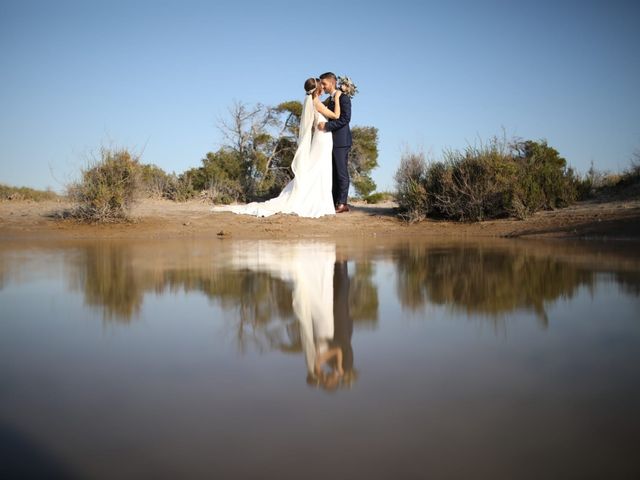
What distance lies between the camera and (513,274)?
5.27m

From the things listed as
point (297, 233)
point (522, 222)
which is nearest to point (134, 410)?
point (297, 233)

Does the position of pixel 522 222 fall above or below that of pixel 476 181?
below

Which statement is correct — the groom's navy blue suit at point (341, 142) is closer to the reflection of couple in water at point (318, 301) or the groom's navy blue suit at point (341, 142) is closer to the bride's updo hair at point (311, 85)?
the bride's updo hair at point (311, 85)

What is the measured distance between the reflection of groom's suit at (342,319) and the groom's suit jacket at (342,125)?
29.9ft

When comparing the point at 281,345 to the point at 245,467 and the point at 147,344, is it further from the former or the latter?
the point at 245,467

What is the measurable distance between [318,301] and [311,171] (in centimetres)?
1047

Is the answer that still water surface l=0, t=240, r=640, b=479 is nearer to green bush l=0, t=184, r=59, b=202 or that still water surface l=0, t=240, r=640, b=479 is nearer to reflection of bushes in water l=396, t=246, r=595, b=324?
reflection of bushes in water l=396, t=246, r=595, b=324

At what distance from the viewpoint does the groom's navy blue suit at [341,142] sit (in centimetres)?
1416

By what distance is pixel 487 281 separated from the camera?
489 centimetres

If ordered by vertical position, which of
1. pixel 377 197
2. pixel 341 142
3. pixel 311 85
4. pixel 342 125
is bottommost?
pixel 377 197

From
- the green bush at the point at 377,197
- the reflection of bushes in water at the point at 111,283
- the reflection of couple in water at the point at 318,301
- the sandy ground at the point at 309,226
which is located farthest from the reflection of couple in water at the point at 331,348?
the green bush at the point at 377,197

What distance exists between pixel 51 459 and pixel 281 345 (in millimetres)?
1361

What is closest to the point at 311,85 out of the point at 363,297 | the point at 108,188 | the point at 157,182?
the point at 108,188

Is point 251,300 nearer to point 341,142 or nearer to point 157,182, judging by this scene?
point 341,142
